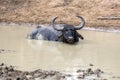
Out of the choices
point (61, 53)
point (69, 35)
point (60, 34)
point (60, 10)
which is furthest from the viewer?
point (60, 10)

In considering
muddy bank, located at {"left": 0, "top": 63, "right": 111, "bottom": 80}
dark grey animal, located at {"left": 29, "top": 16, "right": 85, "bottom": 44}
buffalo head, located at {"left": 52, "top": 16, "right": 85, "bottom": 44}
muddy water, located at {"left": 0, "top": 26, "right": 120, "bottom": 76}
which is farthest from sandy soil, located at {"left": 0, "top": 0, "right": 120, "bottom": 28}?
muddy bank, located at {"left": 0, "top": 63, "right": 111, "bottom": 80}

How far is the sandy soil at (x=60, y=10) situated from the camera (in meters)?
20.8

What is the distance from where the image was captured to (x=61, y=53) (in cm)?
1323

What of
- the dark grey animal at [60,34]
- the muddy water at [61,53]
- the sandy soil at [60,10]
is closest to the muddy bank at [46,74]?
the muddy water at [61,53]

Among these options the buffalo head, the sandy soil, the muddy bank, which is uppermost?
the sandy soil

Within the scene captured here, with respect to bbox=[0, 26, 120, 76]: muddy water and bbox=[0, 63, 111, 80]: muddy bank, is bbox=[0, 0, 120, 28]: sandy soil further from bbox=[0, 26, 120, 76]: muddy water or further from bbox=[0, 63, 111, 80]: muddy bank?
bbox=[0, 63, 111, 80]: muddy bank

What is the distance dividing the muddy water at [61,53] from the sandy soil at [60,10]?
3.51 m

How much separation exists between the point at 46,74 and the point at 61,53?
3.23 metres

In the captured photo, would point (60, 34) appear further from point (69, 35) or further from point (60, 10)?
point (60, 10)

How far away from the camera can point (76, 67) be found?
1110cm

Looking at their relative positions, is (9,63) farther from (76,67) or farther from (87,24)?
(87,24)

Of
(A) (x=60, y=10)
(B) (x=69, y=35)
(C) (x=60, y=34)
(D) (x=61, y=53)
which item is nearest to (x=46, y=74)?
(D) (x=61, y=53)

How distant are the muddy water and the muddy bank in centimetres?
38

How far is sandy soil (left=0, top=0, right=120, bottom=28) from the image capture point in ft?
68.1
